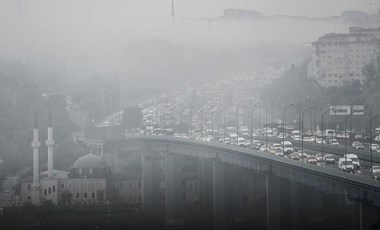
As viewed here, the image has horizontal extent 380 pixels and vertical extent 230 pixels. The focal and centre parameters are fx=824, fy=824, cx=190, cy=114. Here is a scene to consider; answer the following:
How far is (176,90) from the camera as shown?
25.8 metres

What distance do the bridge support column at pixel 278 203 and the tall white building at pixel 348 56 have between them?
979 cm

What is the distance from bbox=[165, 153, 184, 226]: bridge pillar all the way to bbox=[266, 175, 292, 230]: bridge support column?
4.36 meters

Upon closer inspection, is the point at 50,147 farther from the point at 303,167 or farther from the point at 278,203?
the point at 303,167

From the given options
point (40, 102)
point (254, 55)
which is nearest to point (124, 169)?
point (40, 102)

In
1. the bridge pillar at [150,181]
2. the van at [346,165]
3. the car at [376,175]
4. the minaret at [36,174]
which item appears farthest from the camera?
Answer: the bridge pillar at [150,181]

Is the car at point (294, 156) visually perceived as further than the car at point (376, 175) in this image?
Yes

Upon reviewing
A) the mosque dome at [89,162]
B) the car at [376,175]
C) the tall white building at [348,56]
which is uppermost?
the tall white building at [348,56]

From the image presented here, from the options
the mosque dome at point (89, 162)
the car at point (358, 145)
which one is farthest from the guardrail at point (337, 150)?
the mosque dome at point (89, 162)

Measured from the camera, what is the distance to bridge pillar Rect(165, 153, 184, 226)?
1583cm

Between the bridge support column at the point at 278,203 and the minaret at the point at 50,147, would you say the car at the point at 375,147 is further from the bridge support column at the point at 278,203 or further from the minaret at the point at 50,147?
the minaret at the point at 50,147

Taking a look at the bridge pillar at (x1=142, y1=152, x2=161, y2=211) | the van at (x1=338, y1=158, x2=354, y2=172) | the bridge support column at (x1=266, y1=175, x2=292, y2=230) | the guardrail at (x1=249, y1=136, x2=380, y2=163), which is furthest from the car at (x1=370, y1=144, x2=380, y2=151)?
the bridge pillar at (x1=142, y1=152, x2=161, y2=211)

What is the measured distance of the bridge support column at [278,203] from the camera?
36.8 feet

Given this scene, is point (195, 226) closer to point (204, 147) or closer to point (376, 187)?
point (204, 147)

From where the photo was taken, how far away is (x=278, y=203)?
36.9 feet
